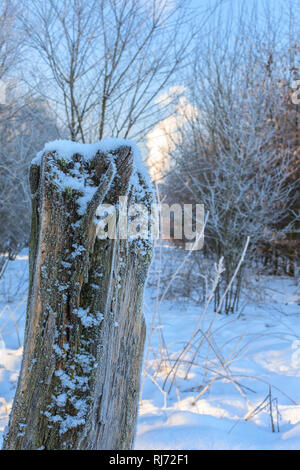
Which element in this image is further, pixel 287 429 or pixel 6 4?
pixel 6 4

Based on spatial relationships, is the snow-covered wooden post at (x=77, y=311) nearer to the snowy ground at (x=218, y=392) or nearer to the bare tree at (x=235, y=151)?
the snowy ground at (x=218, y=392)

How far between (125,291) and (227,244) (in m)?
4.04

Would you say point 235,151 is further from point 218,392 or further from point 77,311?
point 77,311

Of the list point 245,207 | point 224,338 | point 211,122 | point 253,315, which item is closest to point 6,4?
point 211,122

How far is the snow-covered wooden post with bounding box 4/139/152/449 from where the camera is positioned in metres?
0.92

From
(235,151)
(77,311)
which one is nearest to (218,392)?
(77,311)

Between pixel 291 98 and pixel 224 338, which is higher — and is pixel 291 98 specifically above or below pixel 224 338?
above

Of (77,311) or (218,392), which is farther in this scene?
(218,392)

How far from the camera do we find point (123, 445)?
1.03 meters

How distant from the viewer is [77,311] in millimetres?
949

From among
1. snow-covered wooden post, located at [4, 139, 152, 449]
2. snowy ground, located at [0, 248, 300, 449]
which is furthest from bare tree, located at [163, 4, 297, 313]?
snow-covered wooden post, located at [4, 139, 152, 449]

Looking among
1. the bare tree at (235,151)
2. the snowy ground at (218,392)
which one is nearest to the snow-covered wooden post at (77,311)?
the snowy ground at (218,392)


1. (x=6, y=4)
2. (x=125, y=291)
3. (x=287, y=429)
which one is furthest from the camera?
(x=6, y=4)

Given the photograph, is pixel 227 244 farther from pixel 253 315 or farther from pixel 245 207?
pixel 253 315
